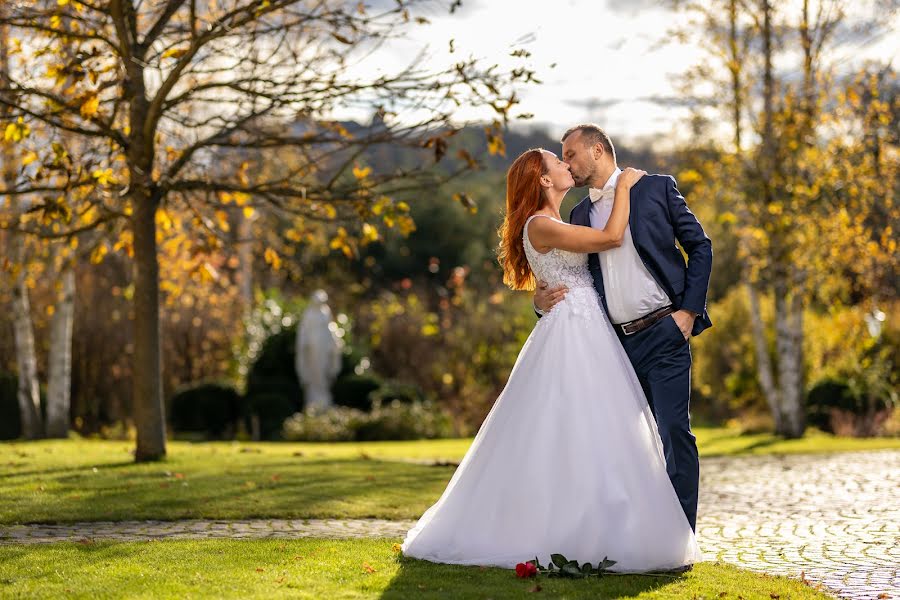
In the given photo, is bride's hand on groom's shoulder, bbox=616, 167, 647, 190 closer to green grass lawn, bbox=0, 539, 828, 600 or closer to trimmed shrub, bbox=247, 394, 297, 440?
green grass lawn, bbox=0, 539, 828, 600

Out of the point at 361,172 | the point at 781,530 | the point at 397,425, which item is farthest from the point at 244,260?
the point at 781,530

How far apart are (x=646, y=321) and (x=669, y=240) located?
447mm

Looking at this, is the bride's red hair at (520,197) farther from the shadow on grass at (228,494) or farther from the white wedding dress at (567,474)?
the shadow on grass at (228,494)

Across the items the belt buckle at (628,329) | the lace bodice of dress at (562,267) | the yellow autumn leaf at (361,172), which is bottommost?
the belt buckle at (628,329)

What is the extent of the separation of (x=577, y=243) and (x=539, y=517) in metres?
1.41

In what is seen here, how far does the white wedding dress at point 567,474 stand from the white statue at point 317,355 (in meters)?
14.1

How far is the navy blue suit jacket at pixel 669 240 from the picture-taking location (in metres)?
5.69

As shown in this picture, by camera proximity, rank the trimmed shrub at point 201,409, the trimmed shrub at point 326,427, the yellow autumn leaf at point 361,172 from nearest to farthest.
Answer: the yellow autumn leaf at point 361,172 < the trimmed shrub at point 326,427 < the trimmed shrub at point 201,409

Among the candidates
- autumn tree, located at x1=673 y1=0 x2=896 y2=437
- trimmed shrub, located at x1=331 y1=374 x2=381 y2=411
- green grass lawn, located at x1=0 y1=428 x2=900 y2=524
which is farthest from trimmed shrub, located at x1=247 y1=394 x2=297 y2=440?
autumn tree, located at x1=673 y1=0 x2=896 y2=437

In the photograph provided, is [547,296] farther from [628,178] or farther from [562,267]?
[628,178]

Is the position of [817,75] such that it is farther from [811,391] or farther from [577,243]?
[577,243]

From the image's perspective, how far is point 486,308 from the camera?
76.1 ft

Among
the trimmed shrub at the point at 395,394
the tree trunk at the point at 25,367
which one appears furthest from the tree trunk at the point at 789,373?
the tree trunk at the point at 25,367

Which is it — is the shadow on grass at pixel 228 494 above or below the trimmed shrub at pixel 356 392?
below
